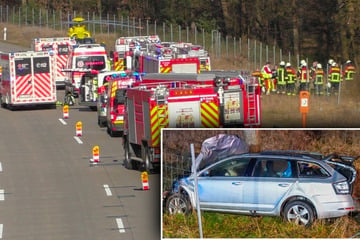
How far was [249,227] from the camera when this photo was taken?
1364 cm

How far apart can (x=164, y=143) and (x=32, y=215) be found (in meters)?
9.51

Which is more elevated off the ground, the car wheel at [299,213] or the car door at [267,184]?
the car door at [267,184]

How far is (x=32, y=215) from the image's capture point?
74.7 ft

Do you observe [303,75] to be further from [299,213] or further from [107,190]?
[299,213]

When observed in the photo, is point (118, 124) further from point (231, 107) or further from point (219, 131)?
point (219, 131)

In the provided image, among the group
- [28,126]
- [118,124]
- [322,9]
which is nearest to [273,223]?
[118,124]

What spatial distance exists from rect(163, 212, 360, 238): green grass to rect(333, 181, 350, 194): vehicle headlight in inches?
14.2

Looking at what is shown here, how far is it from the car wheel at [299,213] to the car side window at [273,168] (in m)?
0.49

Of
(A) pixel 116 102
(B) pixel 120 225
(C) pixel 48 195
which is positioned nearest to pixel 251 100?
(C) pixel 48 195

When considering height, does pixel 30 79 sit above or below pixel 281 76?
above

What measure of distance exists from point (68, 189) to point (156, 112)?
9.68 ft

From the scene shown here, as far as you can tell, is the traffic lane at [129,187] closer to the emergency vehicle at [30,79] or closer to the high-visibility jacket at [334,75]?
the emergency vehicle at [30,79]

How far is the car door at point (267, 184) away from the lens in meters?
13.7

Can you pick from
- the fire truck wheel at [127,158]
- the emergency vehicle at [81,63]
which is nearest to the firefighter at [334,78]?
the emergency vehicle at [81,63]
